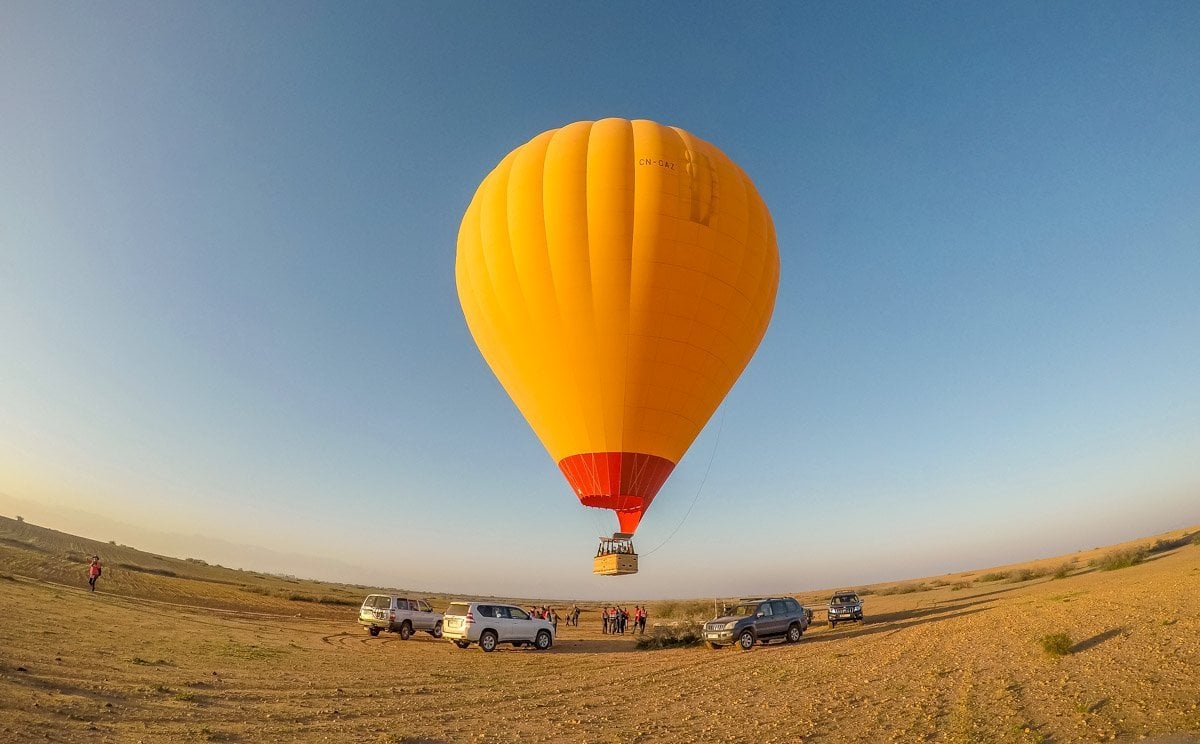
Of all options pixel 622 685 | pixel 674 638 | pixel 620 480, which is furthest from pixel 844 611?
pixel 622 685

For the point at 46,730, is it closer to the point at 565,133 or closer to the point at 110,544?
the point at 565,133

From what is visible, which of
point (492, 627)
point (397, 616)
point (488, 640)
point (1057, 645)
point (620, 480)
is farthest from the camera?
point (397, 616)

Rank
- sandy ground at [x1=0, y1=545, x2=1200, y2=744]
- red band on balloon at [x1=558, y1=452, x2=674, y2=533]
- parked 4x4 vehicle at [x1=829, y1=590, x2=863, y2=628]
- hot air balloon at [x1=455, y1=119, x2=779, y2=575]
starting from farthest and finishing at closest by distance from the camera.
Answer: parked 4x4 vehicle at [x1=829, y1=590, x2=863, y2=628] < red band on balloon at [x1=558, y1=452, x2=674, y2=533] < hot air balloon at [x1=455, y1=119, x2=779, y2=575] < sandy ground at [x1=0, y1=545, x2=1200, y2=744]

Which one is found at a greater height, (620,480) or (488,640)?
(620,480)

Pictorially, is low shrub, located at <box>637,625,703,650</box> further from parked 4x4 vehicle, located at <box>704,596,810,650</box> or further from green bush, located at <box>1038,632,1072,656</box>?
green bush, located at <box>1038,632,1072,656</box>

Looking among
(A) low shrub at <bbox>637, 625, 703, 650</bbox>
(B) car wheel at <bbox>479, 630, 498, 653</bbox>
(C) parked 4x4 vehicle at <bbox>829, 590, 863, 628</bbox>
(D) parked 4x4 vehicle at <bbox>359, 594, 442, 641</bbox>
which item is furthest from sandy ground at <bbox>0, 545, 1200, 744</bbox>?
(C) parked 4x4 vehicle at <bbox>829, 590, 863, 628</bbox>

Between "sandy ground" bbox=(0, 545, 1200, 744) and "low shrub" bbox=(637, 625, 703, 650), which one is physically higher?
"sandy ground" bbox=(0, 545, 1200, 744)

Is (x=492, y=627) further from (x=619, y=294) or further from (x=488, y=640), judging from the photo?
(x=619, y=294)

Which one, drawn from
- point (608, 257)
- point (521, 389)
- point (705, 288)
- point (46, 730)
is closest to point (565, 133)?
point (608, 257)

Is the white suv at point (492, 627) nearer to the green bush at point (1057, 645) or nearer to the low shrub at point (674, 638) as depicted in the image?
the low shrub at point (674, 638)
